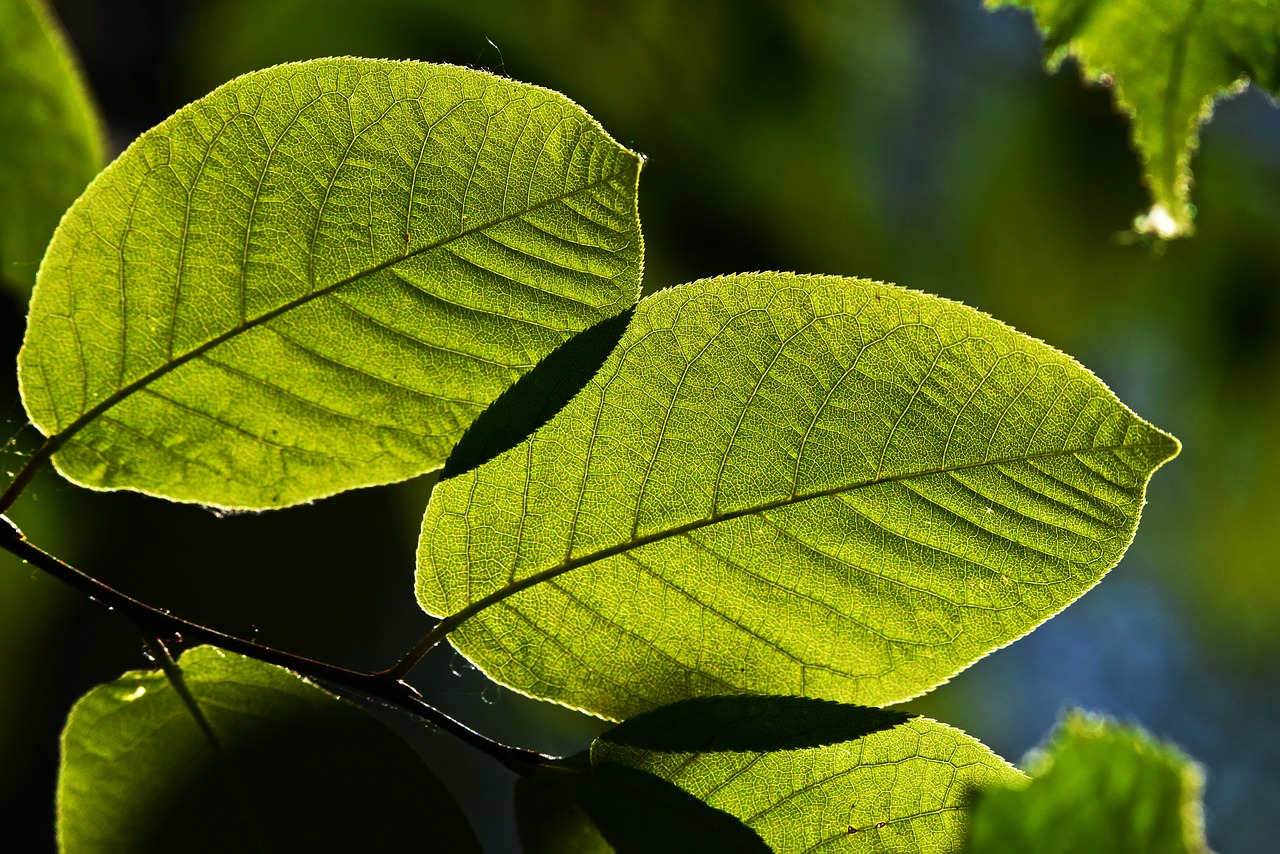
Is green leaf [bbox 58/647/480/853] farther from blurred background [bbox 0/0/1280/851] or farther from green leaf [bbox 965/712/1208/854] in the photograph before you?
blurred background [bbox 0/0/1280/851]

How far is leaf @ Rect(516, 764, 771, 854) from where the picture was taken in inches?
21.4

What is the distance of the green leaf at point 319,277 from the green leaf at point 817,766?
0.65 feet

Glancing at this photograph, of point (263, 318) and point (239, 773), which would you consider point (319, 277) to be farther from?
point (239, 773)

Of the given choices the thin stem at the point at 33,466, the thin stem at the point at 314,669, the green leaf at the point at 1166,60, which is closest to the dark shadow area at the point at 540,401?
the thin stem at the point at 314,669

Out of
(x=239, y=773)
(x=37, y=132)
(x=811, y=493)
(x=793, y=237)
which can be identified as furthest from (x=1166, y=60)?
(x=793, y=237)

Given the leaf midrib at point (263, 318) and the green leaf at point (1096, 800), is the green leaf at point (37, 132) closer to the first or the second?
the leaf midrib at point (263, 318)

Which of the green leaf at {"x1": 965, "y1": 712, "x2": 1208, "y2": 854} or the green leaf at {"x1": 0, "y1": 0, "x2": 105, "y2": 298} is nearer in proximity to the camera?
the green leaf at {"x1": 965, "y1": 712, "x2": 1208, "y2": 854}

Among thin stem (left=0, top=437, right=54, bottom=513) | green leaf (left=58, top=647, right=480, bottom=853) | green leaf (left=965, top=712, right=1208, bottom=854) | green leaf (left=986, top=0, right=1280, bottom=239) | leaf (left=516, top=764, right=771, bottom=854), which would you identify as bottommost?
green leaf (left=58, top=647, right=480, bottom=853)

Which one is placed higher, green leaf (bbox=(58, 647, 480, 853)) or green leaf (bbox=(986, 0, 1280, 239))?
green leaf (bbox=(986, 0, 1280, 239))

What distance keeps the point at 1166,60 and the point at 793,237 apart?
5.06ft

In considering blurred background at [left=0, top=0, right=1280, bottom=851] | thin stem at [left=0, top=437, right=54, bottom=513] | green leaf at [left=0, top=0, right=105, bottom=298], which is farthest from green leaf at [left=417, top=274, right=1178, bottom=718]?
blurred background at [left=0, top=0, right=1280, bottom=851]

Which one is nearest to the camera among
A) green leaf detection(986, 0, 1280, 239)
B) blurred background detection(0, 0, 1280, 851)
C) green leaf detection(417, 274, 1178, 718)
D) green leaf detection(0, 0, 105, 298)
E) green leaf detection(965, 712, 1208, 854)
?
green leaf detection(965, 712, 1208, 854)

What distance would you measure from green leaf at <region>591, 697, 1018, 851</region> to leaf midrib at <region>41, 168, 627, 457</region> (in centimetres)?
27

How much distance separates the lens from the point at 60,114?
3.14ft
